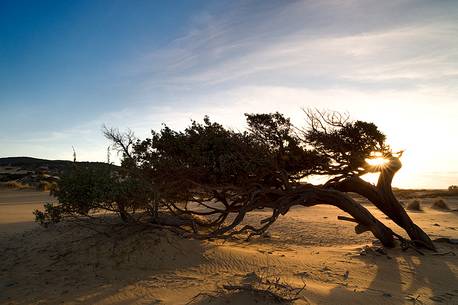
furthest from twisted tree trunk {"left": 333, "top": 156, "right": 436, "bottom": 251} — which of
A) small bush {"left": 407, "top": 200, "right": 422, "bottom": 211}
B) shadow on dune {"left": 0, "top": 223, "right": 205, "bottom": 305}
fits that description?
small bush {"left": 407, "top": 200, "right": 422, "bottom": 211}

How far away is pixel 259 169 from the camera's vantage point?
10312mm

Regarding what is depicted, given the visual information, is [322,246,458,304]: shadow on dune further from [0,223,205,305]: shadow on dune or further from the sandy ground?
[0,223,205,305]: shadow on dune

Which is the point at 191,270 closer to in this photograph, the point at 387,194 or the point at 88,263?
the point at 88,263

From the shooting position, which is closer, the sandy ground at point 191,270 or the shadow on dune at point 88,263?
the sandy ground at point 191,270

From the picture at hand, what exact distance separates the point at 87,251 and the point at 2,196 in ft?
80.5

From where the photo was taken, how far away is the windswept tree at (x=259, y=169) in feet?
32.4

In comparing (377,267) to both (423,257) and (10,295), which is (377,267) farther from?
(10,295)

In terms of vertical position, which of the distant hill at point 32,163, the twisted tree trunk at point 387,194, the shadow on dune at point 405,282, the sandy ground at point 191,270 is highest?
the distant hill at point 32,163

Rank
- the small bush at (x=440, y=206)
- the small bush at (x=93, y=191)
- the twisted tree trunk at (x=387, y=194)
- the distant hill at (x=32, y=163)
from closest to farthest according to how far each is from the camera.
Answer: the small bush at (x=93, y=191) < the twisted tree trunk at (x=387, y=194) < the small bush at (x=440, y=206) < the distant hill at (x=32, y=163)

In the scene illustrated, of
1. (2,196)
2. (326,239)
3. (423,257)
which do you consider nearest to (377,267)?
(423,257)

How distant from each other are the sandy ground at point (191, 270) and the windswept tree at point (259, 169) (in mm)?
773

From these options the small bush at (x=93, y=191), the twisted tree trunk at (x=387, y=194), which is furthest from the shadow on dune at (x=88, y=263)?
the twisted tree trunk at (x=387, y=194)

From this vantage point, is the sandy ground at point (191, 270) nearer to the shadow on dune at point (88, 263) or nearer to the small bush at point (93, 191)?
the shadow on dune at point (88, 263)

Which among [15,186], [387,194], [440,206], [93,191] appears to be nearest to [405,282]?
[387,194]
